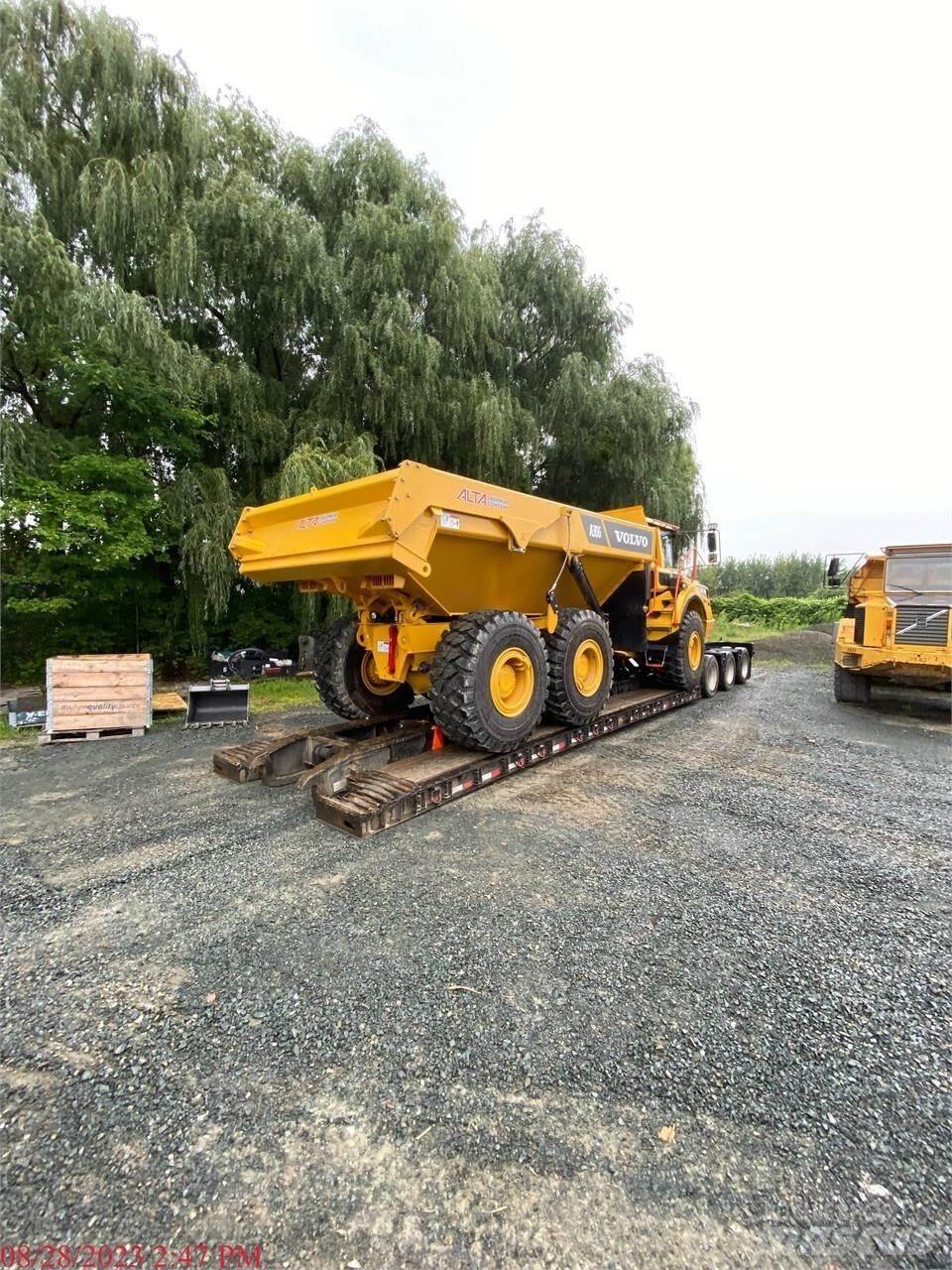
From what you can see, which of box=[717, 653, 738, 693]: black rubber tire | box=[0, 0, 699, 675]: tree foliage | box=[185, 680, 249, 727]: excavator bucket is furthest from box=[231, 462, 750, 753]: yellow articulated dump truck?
box=[0, 0, 699, 675]: tree foliage

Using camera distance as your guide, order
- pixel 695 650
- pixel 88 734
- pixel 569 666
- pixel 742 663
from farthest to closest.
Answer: pixel 742 663 < pixel 695 650 < pixel 88 734 < pixel 569 666

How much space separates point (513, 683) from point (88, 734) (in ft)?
16.2

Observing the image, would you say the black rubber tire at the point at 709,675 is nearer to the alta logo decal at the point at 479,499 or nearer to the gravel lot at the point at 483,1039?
the gravel lot at the point at 483,1039

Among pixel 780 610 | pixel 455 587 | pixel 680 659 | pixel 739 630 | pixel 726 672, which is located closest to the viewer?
pixel 455 587

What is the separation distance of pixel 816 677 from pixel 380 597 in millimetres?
9954

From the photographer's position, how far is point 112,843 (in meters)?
3.64

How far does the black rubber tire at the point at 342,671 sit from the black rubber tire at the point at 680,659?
421 centimetres

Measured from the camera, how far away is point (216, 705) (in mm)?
6992

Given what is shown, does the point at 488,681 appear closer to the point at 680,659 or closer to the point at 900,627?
the point at 680,659

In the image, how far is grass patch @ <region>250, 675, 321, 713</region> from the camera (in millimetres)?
7922

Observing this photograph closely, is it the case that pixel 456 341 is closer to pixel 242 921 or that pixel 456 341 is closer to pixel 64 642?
pixel 64 642

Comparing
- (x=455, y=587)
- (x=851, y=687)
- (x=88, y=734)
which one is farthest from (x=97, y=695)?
(x=851, y=687)

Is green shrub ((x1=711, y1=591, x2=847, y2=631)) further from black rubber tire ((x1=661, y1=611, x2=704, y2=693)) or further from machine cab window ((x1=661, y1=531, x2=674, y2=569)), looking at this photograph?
black rubber tire ((x1=661, y1=611, x2=704, y2=693))

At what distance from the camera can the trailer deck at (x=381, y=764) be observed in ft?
12.8
